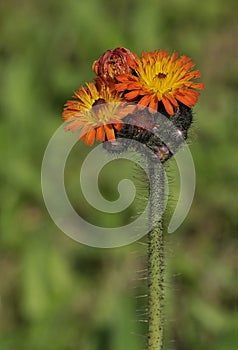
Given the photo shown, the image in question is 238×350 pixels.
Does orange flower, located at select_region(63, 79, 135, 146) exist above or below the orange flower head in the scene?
below

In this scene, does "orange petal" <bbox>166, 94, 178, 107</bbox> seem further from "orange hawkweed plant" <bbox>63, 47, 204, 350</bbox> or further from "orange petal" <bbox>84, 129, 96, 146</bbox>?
"orange petal" <bbox>84, 129, 96, 146</bbox>

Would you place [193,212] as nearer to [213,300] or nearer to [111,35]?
[213,300]

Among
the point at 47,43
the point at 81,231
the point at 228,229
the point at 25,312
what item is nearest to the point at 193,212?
the point at 228,229

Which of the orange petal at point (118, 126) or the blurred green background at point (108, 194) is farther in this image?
the blurred green background at point (108, 194)

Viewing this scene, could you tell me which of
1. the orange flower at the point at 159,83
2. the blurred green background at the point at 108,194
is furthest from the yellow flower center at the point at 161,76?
the blurred green background at the point at 108,194

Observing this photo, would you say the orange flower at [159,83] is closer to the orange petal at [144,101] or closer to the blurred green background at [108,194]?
the orange petal at [144,101]

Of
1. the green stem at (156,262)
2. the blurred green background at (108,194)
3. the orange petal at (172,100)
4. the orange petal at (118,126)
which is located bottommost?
the green stem at (156,262)

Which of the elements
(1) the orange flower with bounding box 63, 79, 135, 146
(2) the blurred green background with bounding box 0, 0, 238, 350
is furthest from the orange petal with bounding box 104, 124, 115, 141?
(2) the blurred green background with bounding box 0, 0, 238, 350
